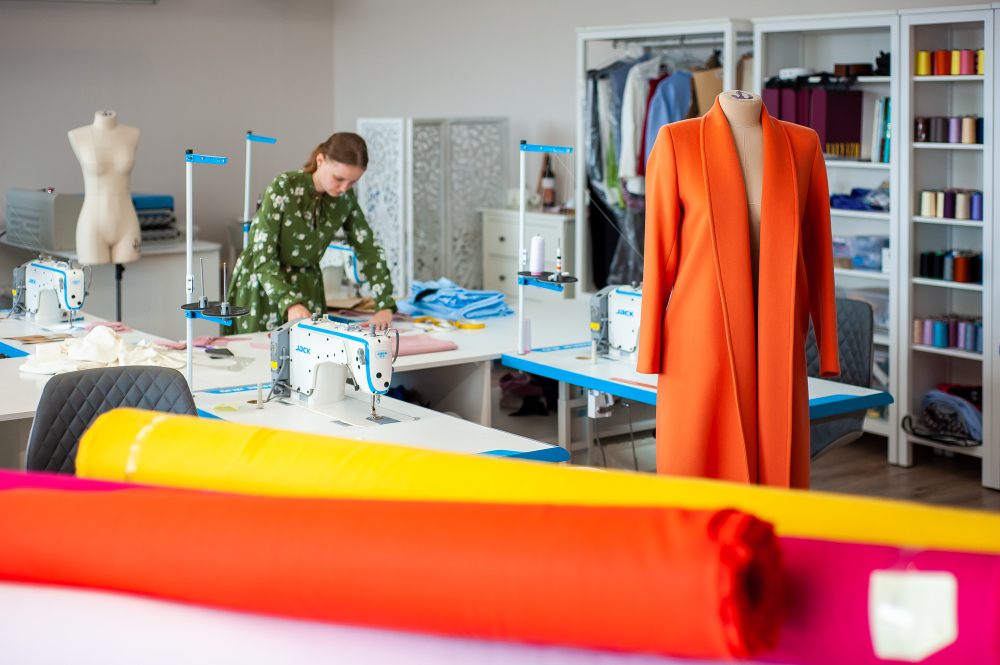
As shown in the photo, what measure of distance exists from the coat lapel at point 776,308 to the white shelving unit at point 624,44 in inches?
104

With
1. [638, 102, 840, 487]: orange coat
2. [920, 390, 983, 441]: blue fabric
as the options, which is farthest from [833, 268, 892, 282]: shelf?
[638, 102, 840, 487]: orange coat

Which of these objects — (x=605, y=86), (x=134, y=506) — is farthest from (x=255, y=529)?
(x=605, y=86)

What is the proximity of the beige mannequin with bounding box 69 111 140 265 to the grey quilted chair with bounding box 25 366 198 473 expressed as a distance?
3.35 meters

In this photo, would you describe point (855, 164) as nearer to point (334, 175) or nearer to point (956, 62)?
point (956, 62)

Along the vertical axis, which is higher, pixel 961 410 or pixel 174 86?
pixel 174 86

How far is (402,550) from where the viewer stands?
82 centimetres

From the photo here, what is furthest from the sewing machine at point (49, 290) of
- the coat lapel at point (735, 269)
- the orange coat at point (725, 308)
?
the coat lapel at point (735, 269)

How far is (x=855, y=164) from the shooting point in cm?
476

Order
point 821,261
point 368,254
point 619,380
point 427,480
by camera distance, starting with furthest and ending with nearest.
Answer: point 368,254
point 619,380
point 821,261
point 427,480

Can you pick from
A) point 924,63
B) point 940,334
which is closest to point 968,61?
point 924,63

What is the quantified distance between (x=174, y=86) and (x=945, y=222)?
511 cm

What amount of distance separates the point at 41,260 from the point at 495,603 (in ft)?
11.8

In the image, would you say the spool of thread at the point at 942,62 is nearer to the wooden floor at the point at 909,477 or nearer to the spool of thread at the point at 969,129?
the spool of thread at the point at 969,129

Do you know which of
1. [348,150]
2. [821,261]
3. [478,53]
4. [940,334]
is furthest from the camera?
[478,53]
